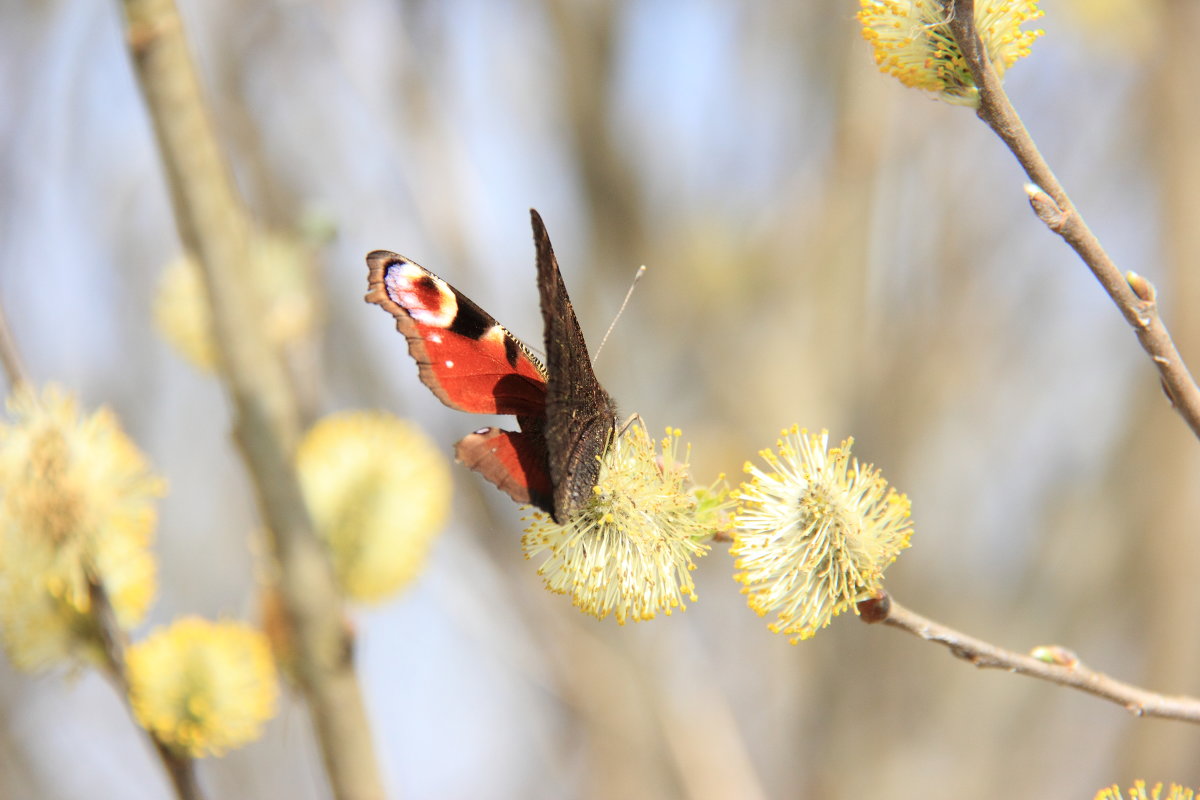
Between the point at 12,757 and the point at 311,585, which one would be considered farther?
the point at 12,757

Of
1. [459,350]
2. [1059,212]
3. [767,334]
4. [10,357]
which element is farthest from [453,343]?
[767,334]

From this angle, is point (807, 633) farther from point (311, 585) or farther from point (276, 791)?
point (276, 791)

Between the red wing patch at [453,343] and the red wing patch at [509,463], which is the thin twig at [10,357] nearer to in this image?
the red wing patch at [453,343]

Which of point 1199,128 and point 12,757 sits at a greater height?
point 1199,128

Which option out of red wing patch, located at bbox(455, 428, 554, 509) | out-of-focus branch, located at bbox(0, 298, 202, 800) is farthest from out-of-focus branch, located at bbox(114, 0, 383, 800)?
red wing patch, located at bbox(455, 428, 554, 509)

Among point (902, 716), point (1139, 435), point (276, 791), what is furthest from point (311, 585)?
point (276, 791)

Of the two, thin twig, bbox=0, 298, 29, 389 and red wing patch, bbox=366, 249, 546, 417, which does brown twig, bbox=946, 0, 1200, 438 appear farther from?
thin twig, bbox=0, 298, 29, 389
